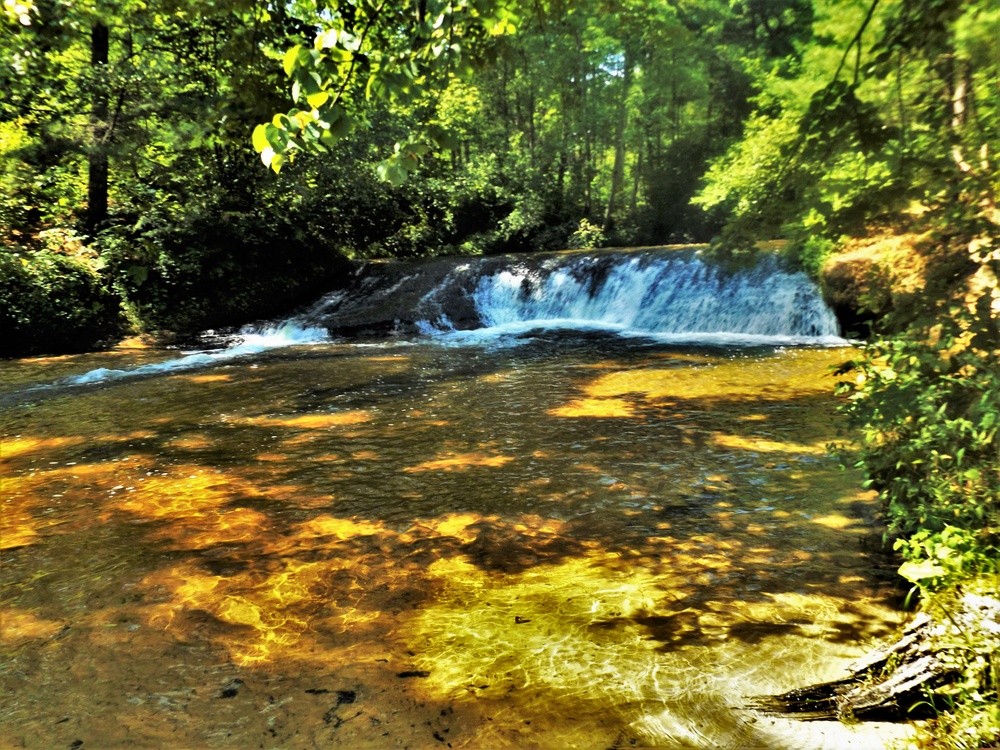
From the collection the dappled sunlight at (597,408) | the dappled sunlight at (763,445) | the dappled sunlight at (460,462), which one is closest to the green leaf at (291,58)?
the dappled sunlight at (460,462)

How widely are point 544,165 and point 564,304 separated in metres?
12.2

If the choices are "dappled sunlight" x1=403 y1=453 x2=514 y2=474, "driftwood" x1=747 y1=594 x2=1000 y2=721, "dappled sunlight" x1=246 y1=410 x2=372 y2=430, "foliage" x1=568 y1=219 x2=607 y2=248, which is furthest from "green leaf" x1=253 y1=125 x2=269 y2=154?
"foliage" x1=568 y1=219 x2=607 y2=248

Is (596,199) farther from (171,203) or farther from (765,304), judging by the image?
(171,203)

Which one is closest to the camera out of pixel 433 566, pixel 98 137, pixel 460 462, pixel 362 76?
pixel 362 76

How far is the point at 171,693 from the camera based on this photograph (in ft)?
9.28

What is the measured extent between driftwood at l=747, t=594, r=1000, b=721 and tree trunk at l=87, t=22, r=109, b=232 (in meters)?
14.4

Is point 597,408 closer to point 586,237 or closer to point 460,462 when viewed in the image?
point 460,462

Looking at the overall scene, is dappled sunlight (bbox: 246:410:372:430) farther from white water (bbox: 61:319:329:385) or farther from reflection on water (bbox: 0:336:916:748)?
white water (bbox: 61:319:329:385)

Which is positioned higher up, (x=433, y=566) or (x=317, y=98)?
(x=317, y=98)

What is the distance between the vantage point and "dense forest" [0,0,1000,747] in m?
2.56

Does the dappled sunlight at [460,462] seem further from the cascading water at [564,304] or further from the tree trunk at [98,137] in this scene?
the tree trunk at [98,137]

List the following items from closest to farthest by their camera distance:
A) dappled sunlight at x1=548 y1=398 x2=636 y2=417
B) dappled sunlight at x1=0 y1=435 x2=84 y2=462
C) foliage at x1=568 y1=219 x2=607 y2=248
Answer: dappled sunlight at x1=0 y1=435 x2=84 y2=462 < dappled sunlight at x1=548 y1=398 x2=636 y2=417 < foliage at x1=568 y1=219 x2=607 y2=248

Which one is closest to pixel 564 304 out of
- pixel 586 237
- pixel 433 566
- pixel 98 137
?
pixel 586 237

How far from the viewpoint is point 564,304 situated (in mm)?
16891
